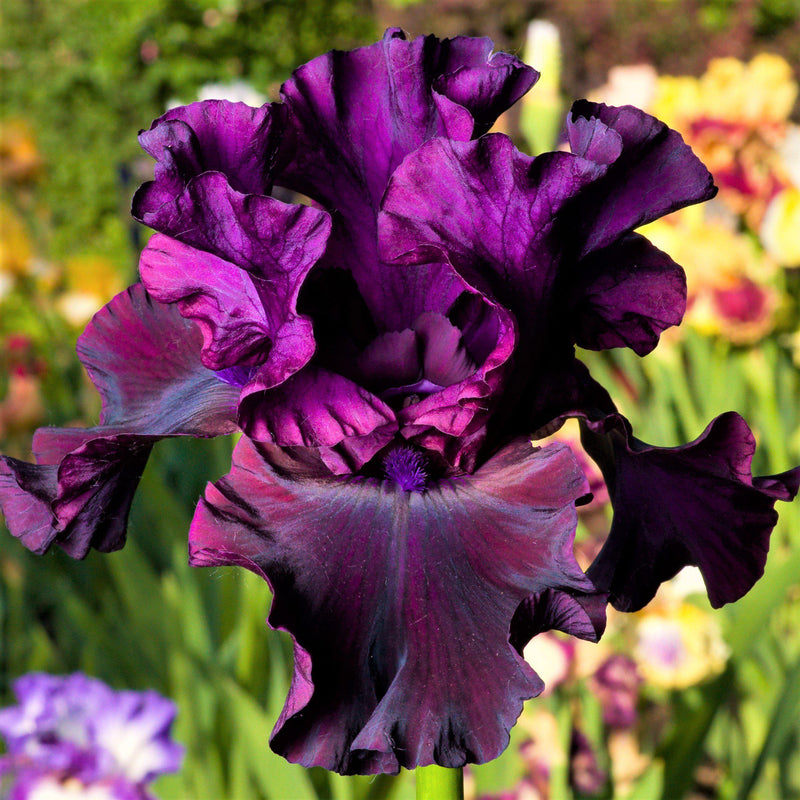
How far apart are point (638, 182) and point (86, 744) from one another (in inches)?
28.2

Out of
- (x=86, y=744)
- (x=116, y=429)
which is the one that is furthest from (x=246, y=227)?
(x=86, y=744)

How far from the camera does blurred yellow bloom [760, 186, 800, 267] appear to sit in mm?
1551

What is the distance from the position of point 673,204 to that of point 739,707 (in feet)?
4.27

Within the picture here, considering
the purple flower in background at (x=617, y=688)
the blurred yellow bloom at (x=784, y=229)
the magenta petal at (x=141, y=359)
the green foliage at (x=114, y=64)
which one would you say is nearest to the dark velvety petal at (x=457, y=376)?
the magenta petal at (x=141, y=359)

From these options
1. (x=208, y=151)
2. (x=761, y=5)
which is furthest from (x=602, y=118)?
(x=761, y=5)

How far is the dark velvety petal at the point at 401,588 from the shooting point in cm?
40

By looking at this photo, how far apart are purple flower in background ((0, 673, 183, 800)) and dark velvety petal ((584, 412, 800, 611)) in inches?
21.9

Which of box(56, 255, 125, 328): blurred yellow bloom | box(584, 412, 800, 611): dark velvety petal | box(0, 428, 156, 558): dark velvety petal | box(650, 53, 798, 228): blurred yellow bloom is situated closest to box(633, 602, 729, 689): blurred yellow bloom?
box(584, 412, 800, 611): dark velvety petal

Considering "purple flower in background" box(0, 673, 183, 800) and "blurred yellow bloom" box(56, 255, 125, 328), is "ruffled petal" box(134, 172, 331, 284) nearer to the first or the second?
"purple flower in background" box(0, 673, 183, 800)

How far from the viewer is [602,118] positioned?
0.47 meters

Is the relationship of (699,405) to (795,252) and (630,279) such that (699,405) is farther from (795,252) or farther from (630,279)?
(630,279)

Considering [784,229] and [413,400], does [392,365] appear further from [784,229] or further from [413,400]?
[784,229]

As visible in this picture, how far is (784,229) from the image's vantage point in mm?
1569

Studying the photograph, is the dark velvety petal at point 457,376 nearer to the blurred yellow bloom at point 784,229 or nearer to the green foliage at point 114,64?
the blurred yellow bloom at point 784,229
